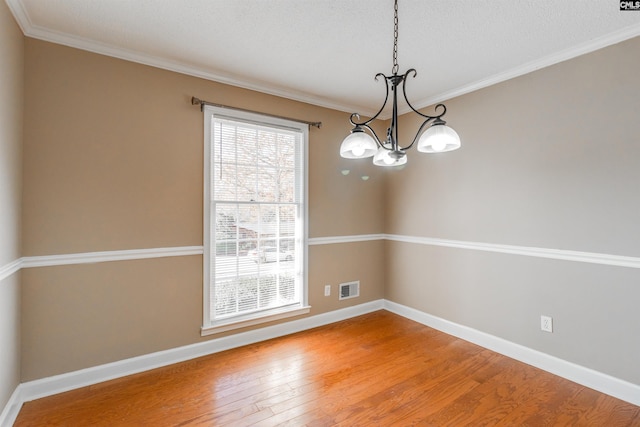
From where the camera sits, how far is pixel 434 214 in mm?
3484

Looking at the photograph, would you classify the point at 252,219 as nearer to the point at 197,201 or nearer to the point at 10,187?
the point at 197,201

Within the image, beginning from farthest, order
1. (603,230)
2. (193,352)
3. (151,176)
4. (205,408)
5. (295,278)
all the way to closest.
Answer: (295,278) < (193,352) < (151,176) < (603,230) < (205,408)

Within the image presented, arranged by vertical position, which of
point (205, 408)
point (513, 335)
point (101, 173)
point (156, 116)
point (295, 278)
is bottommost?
point (205, 408)

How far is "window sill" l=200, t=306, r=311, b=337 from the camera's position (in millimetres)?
2836

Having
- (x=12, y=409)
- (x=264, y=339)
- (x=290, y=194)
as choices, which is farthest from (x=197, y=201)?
(x=12, y=409)

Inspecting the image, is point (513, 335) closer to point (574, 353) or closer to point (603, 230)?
point (574, 353)

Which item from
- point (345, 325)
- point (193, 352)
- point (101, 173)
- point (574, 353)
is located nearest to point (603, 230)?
point (574, 353)

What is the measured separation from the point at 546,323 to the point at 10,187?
160 inches

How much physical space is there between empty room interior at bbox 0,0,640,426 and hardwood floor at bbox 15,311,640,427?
32mm

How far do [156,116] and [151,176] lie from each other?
51 centimetres

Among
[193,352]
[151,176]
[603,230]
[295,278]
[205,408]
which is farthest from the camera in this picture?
[295,278]

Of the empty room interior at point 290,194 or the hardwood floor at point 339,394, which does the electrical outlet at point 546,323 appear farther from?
the hardwood floor at point 339,394

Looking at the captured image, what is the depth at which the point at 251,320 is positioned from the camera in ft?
9.95

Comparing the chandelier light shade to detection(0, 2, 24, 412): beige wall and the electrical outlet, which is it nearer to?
detection(0, 2, 24, 412): beige wall
